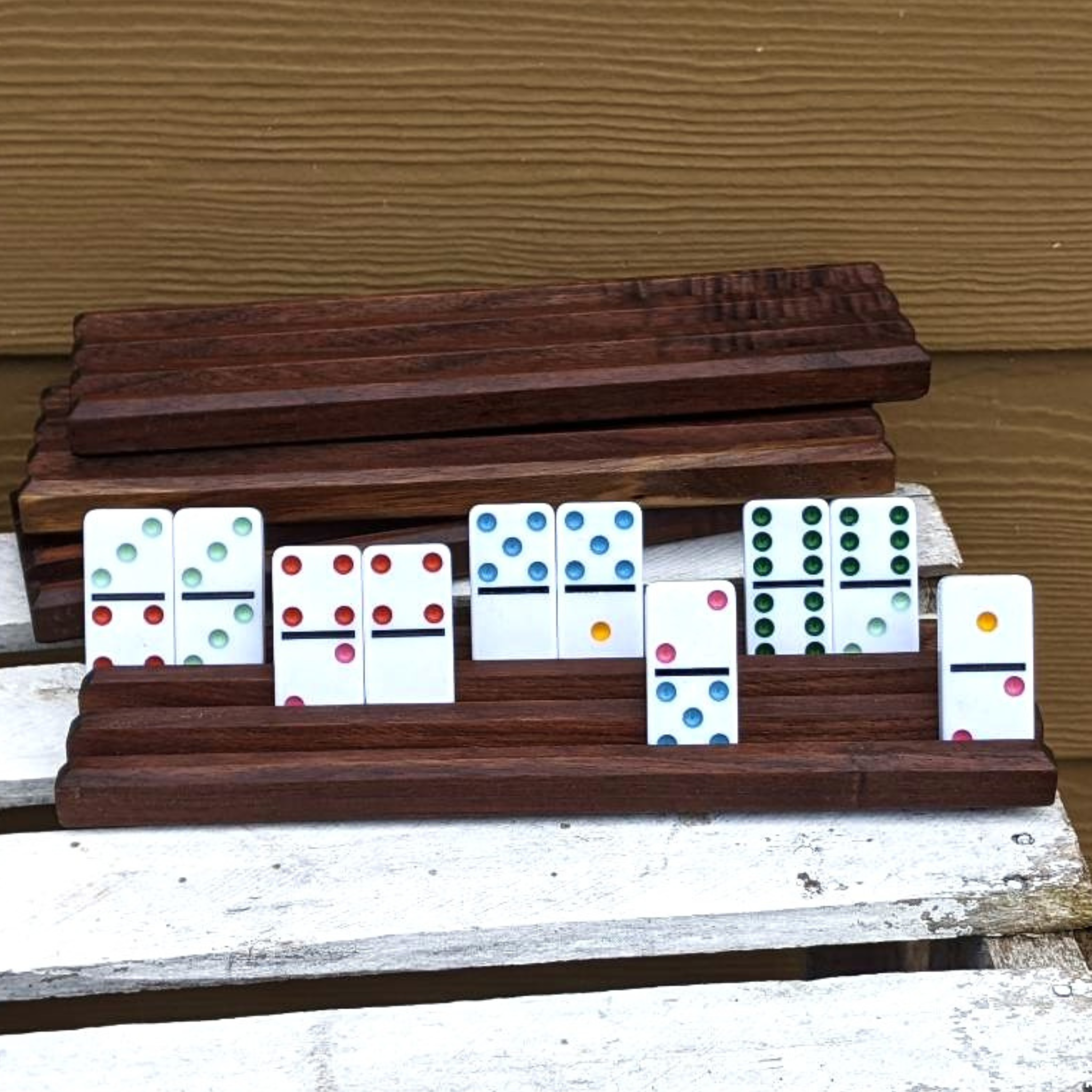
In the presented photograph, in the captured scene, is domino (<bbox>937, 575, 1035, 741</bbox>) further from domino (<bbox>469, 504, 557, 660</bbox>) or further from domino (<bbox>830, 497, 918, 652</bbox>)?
domino (<bbox>469, 504, 557, 660</bbox>)

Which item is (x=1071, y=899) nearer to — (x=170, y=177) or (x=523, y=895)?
(x=523, y=895)

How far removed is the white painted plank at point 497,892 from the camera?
979 millimetres

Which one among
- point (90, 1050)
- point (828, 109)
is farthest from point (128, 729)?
point (828, 109)

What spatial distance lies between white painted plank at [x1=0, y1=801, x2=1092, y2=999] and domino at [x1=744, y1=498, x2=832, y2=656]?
0.50 ft

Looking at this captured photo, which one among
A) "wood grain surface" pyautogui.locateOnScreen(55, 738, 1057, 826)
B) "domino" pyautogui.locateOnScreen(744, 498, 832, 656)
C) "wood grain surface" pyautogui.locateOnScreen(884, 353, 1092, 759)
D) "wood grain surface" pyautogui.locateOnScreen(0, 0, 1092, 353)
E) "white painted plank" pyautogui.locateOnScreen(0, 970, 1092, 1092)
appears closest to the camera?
"white painted plank" pyautogui.locateOnScreen(0, 970, 1092, 1092)

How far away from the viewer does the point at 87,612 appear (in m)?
1.19

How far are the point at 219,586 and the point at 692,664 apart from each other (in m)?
0.35

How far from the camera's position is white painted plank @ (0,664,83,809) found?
1.14 metres

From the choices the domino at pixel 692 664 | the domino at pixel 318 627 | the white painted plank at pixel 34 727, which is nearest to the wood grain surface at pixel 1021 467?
the domino at pixel 692 664

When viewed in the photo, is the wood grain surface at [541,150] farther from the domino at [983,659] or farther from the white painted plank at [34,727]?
the domino at [983,659]

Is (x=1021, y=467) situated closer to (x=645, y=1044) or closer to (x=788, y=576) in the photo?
(x=788, y=576)

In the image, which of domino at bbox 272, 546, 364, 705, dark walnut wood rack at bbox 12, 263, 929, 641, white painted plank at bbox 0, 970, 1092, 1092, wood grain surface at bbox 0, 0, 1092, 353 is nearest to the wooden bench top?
white painted plank at bbox 0, 970, 1092, 1092

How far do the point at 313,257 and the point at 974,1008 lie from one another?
0.93 m

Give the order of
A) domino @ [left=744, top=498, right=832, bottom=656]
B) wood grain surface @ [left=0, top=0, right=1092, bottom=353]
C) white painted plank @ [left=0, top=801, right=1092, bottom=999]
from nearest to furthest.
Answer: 1. white painted plank @ [left=0, top=801, right=1092, bottom=999]
2. domino @ [left=744, top=498, right=832, bottom=656]
3. wood grain surface @ [left=0, top=0, right=1092, bottom=353]
